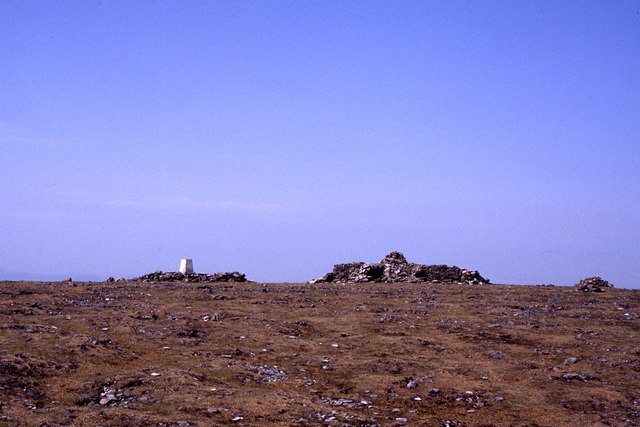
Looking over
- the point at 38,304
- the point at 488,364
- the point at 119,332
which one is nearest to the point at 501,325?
the point at 488,364

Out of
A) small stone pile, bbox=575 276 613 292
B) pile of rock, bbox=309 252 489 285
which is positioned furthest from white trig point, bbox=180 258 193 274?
small stone pile, bbox=575 276 613 292

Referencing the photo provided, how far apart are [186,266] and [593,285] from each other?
24.0m

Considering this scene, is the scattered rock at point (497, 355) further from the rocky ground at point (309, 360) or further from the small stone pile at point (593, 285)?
the small stone pile at point (593, 285)

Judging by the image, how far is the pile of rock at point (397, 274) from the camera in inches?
1636

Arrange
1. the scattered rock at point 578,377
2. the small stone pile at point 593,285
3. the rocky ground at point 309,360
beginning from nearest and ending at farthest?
the rocky ground at point 309,360 < the scattered rock at point 578,377 < the small stone pile at point 593,285

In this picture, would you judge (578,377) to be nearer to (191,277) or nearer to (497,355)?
(497,355)

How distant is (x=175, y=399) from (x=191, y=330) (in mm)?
7551

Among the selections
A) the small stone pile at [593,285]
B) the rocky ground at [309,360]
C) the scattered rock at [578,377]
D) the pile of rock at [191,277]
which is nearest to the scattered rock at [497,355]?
the rocky ground at [309,360]

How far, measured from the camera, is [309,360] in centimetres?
1934

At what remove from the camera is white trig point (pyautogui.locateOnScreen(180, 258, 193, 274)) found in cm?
4109

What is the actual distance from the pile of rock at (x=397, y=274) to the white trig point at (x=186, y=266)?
7.67 m

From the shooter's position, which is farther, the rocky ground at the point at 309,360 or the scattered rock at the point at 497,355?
the scattered rock at the point at 497,355

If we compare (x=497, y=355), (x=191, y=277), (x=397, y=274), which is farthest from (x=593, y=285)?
(x=191, y=277)

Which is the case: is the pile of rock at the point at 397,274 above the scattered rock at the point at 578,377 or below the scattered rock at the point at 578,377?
above
